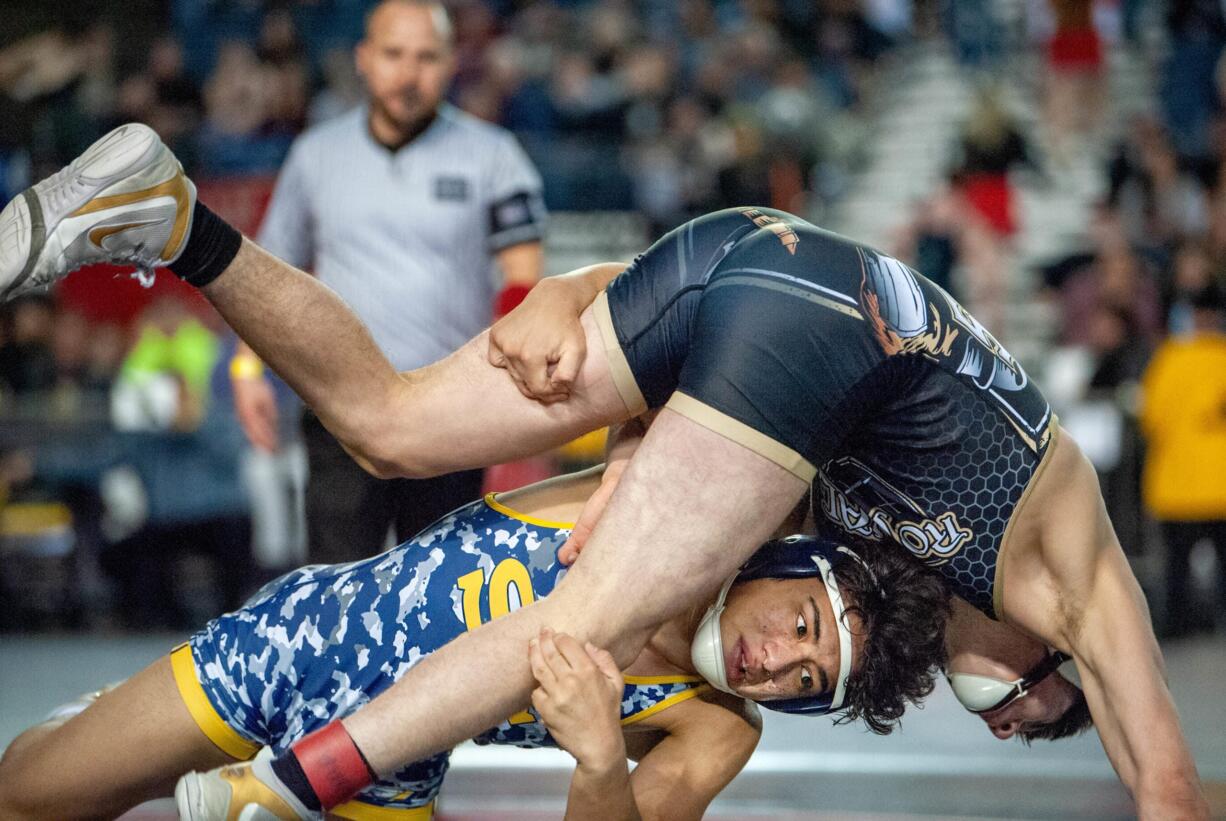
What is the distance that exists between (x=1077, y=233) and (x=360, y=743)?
6.15m

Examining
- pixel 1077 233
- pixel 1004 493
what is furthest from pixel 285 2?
pixel 1004 493

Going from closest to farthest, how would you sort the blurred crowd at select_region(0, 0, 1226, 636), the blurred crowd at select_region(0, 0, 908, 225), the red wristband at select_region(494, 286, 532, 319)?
1. the red wristband at select_region(494, 286, 532, 319)
2. the blurred crowd at select_region(0, 0, 1226, 636)
3. the blurred crowd at select_region(0, 0, 908, 225)

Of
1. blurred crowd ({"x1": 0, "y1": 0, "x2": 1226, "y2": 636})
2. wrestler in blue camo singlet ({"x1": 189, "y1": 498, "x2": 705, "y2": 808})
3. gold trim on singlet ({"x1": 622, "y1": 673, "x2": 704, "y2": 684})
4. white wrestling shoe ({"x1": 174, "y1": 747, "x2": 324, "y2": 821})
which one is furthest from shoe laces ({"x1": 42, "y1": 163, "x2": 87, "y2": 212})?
blurred crowd ({"x1": 0, "y1": 0, "x2": 1226, "y2": 636})

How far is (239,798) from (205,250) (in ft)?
2.40

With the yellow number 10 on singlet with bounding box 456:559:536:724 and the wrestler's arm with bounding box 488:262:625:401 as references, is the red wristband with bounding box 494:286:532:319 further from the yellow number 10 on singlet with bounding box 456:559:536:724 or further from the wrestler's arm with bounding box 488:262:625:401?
the yellow number 10 on singlet with bounding box 456:559:536:724

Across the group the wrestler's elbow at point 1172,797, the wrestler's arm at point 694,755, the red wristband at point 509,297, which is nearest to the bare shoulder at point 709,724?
the wrestler's arm at point 694,755

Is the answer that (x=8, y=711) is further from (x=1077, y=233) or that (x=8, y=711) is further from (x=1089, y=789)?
(x=1077, y=233)

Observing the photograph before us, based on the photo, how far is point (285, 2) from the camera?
802 centimetres

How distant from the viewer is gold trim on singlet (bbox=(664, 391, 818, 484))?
74.7 inches

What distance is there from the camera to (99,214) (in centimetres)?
194

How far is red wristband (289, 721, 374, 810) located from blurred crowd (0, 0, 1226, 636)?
376cm

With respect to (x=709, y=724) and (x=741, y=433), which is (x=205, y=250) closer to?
(x=741, y=433)

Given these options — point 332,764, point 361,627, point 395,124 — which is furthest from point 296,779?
point 395,124

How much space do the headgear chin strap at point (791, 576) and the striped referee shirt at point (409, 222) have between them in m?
1.10
